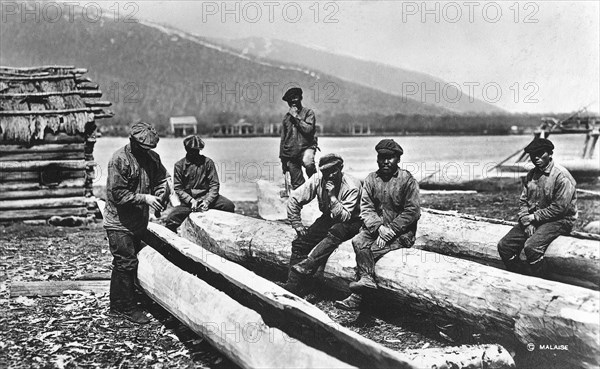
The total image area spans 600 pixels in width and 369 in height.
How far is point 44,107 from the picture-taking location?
12.4m

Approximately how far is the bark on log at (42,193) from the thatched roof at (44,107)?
108 centimetres

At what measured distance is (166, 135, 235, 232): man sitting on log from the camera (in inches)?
356

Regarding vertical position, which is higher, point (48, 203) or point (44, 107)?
point (44, 107)

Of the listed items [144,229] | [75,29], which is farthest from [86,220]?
[75,29]

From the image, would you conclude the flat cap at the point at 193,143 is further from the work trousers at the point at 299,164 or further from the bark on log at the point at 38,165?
the bark on log at the point at 38,165

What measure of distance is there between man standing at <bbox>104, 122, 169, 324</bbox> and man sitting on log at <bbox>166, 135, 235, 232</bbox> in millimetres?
2475

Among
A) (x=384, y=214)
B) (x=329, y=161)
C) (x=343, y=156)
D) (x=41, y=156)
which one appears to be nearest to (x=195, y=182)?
(x=329, y=161)

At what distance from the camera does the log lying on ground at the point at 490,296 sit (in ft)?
14.3

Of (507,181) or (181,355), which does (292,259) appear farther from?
(507,181)

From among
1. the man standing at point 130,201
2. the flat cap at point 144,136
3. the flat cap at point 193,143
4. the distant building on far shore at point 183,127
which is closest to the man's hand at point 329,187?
the man standing at point 130,201

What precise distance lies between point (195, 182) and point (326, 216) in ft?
10.2

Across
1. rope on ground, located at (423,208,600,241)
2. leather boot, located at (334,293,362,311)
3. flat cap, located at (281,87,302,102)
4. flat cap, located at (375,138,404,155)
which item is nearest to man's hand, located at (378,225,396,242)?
leather boot, located at (334,293,362,311)

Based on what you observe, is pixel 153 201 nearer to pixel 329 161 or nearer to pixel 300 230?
pixel 300 230

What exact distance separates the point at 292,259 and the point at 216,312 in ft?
6.60
